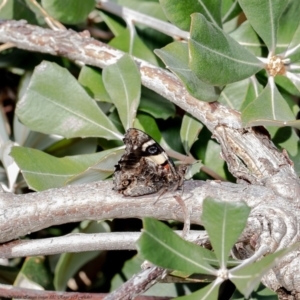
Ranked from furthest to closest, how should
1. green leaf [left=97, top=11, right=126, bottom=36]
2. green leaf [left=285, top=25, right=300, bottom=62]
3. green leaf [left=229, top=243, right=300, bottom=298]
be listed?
green leaf [left=97, top=11, right=126, bottom=36], green leaf [left=285, top=25, right=300, bottom=62], green leaf [left=229, top=243, right=300, bottom=298]

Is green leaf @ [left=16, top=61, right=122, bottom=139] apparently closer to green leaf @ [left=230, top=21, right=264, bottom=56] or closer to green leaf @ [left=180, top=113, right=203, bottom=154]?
green leaf @ [left=180, top=113, right=203, bottom=154]

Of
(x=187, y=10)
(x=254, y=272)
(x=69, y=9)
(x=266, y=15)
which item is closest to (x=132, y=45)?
(x=69, y=9)

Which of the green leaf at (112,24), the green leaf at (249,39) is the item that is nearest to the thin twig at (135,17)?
the green leaf at (112,24)

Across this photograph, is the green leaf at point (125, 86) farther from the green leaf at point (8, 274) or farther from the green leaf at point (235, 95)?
the green leaf at point (8, 274)

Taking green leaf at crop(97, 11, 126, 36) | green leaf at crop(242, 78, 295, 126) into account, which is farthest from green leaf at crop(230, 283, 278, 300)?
green leaf at crop(97, 11, 126, 36)

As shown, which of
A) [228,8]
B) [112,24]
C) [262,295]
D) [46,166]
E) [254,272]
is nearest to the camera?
[254,272]

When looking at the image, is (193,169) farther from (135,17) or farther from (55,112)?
(135,17)
